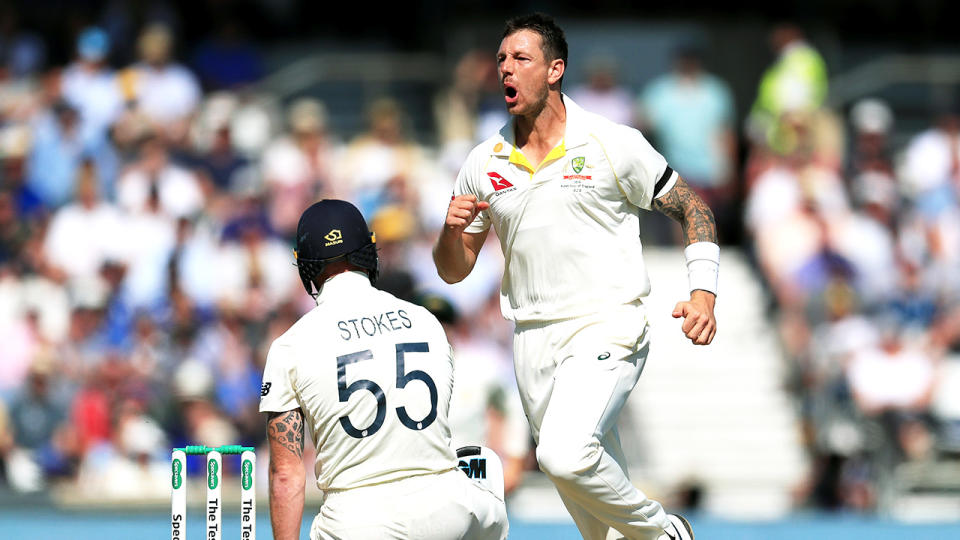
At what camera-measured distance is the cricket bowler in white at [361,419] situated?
20.5 feet

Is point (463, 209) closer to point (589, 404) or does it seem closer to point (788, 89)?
point (589, 404)

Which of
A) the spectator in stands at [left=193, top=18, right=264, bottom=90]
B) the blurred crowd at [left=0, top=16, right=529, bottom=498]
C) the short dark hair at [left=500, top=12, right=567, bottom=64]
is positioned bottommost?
the short dark hair at [left=500, top=12, right=567, bottom=64]

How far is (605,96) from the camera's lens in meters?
16.0

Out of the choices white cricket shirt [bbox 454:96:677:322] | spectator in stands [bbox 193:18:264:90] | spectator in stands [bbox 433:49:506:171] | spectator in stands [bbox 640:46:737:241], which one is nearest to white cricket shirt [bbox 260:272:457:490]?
white cricket shirt [bbox 454:96:677:322]

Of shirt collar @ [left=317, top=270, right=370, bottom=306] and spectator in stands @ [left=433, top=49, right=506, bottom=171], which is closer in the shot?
shirt collar @ [left=317, top=270, right=370, bottom=306]

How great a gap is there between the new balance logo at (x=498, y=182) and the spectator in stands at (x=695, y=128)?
350 inches

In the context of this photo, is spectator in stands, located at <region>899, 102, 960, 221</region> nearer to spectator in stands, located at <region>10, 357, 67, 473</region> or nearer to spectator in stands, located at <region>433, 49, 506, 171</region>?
spectator in stands, located at <region>433, 49, 506, 171</region>

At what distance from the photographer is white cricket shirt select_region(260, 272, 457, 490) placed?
6.25 m

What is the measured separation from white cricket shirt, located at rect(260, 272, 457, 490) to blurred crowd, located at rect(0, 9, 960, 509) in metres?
5.29

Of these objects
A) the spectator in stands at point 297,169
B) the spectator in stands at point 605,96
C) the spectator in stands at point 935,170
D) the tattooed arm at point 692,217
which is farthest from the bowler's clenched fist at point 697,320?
the spectator in stands at point 935,170

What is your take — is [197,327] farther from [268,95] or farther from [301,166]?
[268,95]

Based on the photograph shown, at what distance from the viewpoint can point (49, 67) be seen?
17344mm

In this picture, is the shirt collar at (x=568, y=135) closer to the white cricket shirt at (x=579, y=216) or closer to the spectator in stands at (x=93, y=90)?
the white cricket shirt at (x=579, y=216)

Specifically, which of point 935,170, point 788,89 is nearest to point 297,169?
point 788,89
